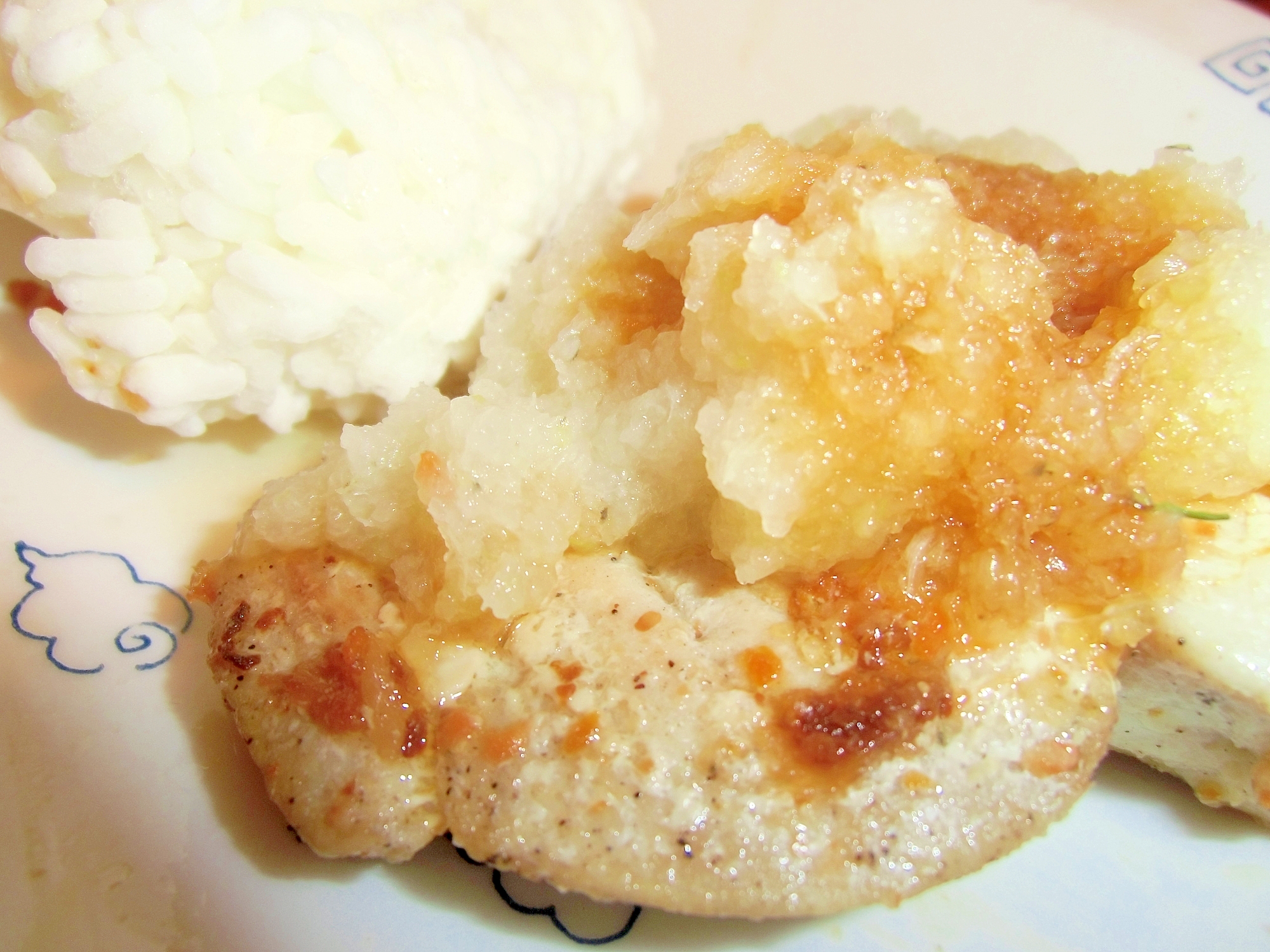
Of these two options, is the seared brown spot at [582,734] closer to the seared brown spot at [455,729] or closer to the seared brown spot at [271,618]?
the seared brown spot at [455,729]

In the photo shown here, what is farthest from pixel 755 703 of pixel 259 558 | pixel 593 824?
pixel 259 558

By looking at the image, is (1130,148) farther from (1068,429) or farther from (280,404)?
(280,404)

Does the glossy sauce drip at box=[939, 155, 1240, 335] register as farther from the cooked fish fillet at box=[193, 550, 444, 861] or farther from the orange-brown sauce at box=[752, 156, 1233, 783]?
the cooked fish fillet at box=[193, 550, 444, 861]

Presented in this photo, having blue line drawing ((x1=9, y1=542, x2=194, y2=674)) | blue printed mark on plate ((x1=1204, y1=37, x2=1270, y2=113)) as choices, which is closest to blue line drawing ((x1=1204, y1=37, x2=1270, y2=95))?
blue printed mark on plate ((x1=1204, y1=37, x2=1270, y2=113))

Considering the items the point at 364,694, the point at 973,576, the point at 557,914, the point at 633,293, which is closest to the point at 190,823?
the point at 364,694

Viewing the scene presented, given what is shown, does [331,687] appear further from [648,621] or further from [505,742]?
[648,621]

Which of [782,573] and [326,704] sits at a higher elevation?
[782,573]

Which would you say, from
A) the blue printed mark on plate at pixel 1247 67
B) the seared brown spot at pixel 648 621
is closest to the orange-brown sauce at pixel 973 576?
the seared brown spot at pixel 648 621
